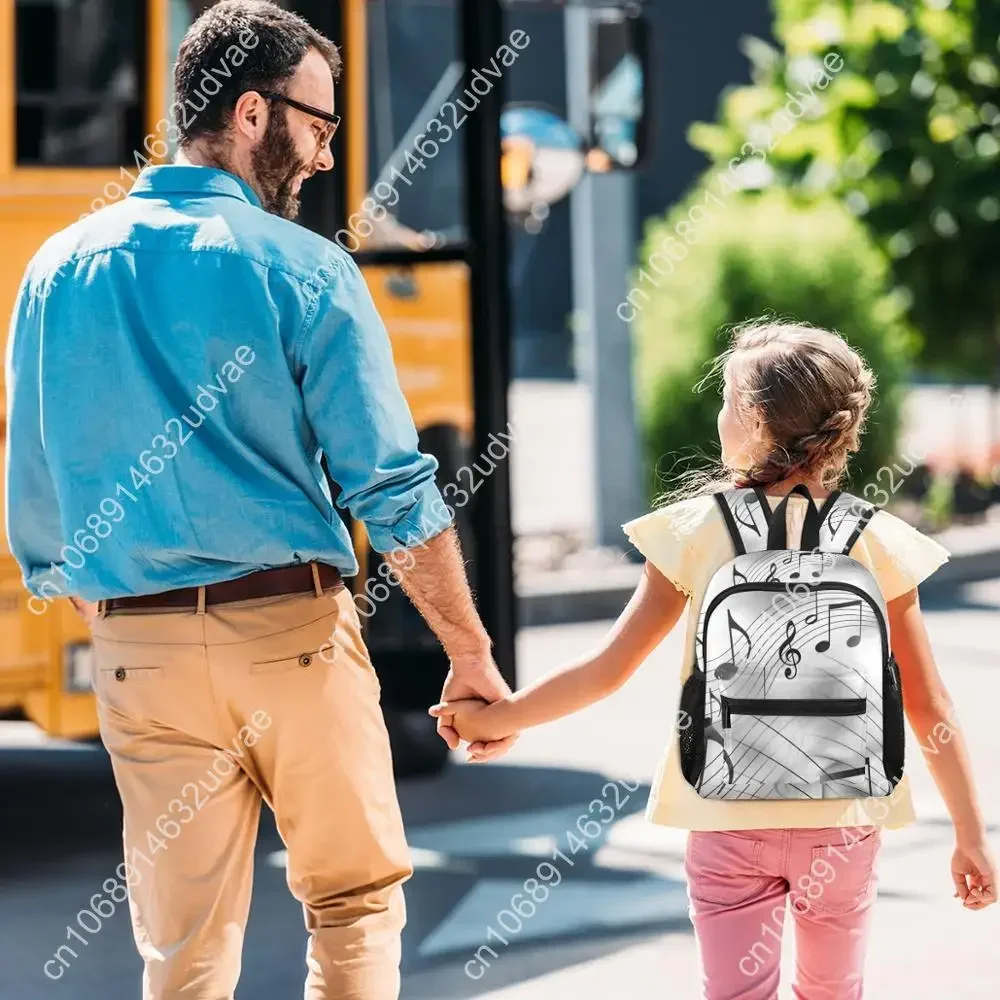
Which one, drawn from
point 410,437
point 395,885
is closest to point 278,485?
point 410,437

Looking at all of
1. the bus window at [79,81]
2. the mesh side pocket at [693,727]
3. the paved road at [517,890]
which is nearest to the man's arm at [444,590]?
the mesh side pocket at [693,727]

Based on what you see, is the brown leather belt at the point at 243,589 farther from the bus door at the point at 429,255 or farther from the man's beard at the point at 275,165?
the bus door at the point at 429,255

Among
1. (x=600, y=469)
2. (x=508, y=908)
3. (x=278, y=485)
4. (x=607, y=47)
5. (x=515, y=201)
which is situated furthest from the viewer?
(x=600, y=469)

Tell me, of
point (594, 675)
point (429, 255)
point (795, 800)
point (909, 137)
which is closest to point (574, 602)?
point (909, 137)

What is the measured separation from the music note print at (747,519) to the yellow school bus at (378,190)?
10.1 feet

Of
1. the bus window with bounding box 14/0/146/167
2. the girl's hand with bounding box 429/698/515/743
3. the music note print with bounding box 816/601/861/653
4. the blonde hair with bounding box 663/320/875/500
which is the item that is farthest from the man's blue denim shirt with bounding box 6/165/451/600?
the bus window with bounding box 14/0/146/167

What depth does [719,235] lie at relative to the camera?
49.2ft

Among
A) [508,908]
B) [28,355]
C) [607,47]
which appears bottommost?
[508,908]

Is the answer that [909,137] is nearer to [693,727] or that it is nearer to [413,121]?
[413,121]

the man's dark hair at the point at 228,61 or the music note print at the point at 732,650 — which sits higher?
the man's dark hair at the point at 228,61

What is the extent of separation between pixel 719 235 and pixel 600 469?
231 centimetres

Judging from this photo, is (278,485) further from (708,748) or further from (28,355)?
(708,748)

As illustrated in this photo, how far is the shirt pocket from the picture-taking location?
2539 millimetres

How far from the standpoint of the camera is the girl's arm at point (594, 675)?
2.71m
